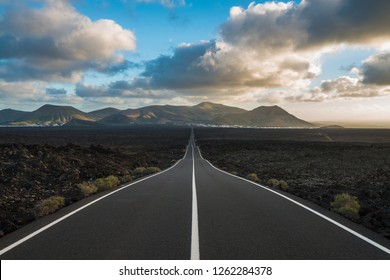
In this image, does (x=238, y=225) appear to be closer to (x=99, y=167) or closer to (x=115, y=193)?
(x=115, y=193)

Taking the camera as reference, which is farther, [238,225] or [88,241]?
[238,225]

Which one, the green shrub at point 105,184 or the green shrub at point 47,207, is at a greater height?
the green shrub at point 47,207

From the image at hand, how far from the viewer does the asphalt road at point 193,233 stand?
623 centimetres

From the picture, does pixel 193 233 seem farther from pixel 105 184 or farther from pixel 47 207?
pixel 105 184

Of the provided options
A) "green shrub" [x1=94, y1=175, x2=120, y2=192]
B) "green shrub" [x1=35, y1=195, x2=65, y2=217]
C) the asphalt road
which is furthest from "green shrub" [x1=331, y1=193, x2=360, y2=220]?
"green shrub" [x1=94, y1=175, x2=120, y2=192]

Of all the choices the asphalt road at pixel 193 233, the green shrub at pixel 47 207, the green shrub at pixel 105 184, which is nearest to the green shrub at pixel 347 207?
the asphalt road at pixel 193 233

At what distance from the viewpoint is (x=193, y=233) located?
24.8ft

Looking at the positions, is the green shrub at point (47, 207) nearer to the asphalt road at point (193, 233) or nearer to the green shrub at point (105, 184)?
the asphalt road at point (193, 233)

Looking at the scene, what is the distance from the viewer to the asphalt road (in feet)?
20.5

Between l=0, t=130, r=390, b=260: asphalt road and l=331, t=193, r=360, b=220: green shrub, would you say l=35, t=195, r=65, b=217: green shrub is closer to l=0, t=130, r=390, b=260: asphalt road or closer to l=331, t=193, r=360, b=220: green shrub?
l=0, t=130, r=390, b=260: asphalt road

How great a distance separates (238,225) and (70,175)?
15.4 metres
